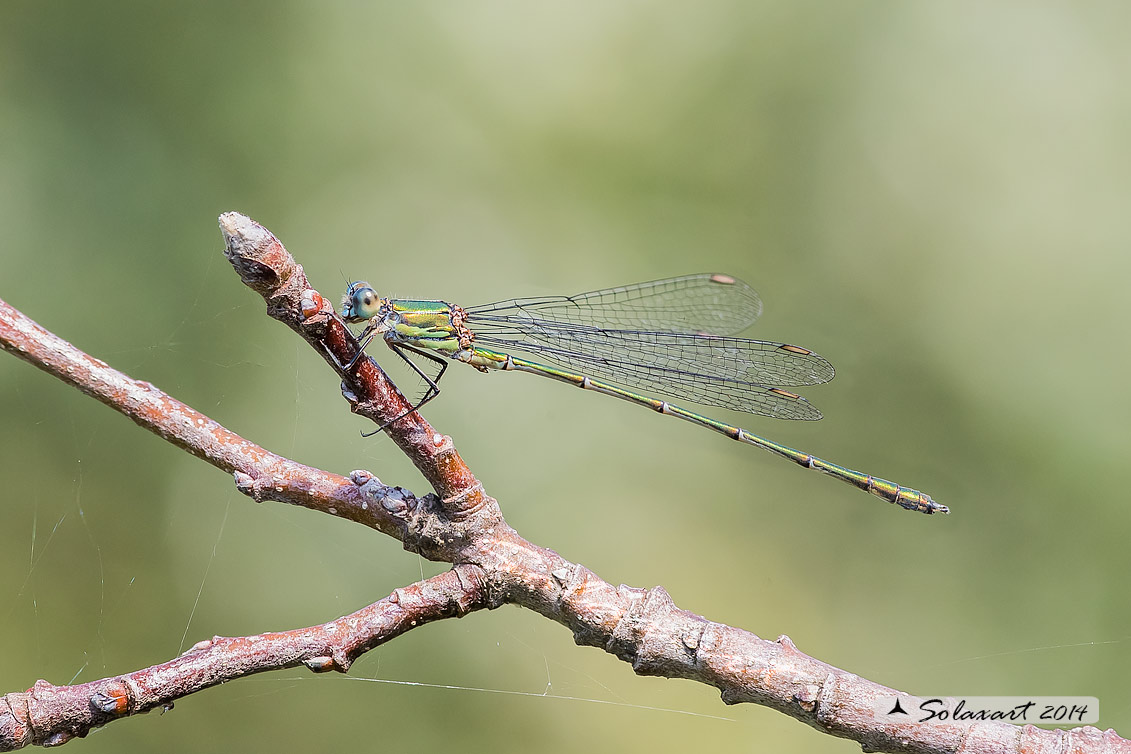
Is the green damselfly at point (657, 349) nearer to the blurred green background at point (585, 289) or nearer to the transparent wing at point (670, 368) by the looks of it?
the transparent wing at point (670, 368)

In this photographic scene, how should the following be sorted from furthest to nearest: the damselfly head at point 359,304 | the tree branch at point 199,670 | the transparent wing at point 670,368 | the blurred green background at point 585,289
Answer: the transparent wing at point 670,368
the blurred green background at point 585,289
the damselfly head at point 359,304
the tree branch at point 199,670

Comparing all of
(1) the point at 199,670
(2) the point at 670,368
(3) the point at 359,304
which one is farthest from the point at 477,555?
(2) the point at 670,368

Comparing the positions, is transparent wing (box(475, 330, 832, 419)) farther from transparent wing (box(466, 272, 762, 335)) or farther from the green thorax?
the green thorax

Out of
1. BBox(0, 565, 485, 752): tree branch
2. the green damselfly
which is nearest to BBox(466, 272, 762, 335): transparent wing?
the green damselfly

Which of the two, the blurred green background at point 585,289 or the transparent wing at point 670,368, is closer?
the blurred green background at point 585,289

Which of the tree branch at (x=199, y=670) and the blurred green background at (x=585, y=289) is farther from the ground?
the blurred green background at (x=585, y=289)

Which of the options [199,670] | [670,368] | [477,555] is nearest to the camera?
[199,670]

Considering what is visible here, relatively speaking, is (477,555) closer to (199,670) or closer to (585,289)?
(199,670)

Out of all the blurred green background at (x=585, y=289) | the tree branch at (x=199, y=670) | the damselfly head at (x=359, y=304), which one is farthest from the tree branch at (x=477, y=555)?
the blurred green background at (x=585, y=289)
